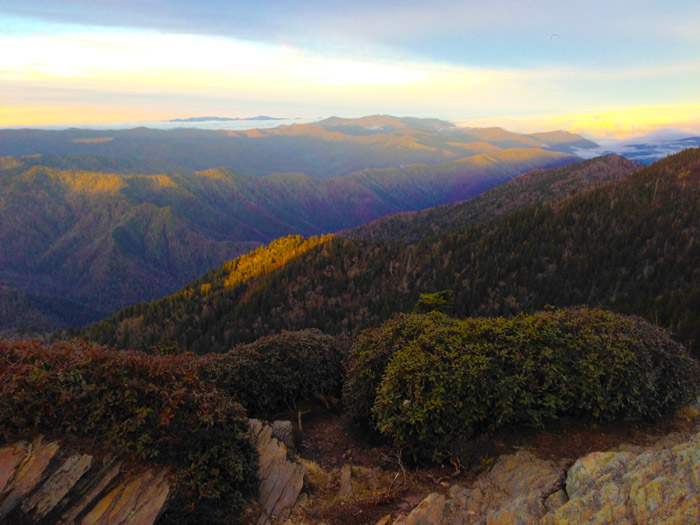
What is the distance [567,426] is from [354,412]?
768 cm

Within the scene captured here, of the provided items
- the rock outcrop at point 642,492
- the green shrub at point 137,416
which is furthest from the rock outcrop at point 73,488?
the rock outcrop at point 642,492

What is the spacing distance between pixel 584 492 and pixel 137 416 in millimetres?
10271

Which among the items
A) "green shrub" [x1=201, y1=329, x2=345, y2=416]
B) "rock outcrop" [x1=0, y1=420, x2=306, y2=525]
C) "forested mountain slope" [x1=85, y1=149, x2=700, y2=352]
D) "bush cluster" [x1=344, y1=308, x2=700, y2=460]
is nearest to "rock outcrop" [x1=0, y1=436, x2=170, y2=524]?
"rock outcrop" [x1=0, y1=420, x2=306, y2=525]

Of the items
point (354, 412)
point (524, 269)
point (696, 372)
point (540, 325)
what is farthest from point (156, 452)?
point (524, 269)

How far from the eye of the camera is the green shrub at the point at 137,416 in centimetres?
983

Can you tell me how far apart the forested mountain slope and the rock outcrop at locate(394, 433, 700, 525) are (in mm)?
91937

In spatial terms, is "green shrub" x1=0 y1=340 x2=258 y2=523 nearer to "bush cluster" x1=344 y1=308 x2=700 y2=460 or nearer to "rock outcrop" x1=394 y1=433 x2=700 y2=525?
"rock outcrop" x1=394 y1=433 x2=700 y2=525

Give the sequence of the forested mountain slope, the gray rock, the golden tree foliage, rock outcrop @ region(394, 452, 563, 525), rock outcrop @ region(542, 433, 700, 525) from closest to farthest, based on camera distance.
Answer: rock outcrop @ region(542, 433, 700, 525), rock outcrop @ region(394, 452, 563, 525), the gray rock, the forested mountain slope, the golden tree foliage

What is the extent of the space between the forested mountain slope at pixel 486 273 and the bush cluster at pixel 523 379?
288ft

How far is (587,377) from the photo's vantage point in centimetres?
1323

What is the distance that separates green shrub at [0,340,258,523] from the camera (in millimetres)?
9828

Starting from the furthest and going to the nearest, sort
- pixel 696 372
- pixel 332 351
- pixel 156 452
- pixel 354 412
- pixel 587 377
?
pixel 332 351
pixel 354 412
pixel 696 372
pixel 587 377
pixel 156 452

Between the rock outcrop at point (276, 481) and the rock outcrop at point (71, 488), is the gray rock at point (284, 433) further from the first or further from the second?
the rock outcrop at point (71, 488)

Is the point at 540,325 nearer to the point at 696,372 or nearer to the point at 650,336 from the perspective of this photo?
the point at 650,336
